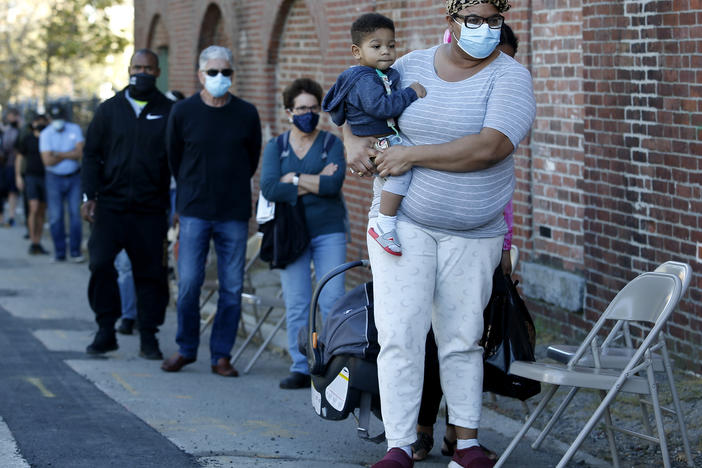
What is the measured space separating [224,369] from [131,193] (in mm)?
1418

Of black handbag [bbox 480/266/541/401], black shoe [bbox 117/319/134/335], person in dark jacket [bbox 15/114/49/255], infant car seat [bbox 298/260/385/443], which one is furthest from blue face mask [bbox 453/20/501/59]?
person in dark jacket [bbox 15/114/49/255]

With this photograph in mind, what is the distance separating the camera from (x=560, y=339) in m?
8.47

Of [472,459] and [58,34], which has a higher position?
[58,34]

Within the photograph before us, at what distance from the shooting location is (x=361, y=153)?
530 centimetres

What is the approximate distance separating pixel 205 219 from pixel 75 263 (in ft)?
26.3

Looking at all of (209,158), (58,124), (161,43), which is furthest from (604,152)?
(161,43)

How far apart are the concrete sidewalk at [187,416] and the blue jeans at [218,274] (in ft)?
0.78

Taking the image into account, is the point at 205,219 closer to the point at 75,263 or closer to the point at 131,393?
the point at 131,393

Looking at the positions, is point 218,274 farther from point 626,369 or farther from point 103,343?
point 626,369

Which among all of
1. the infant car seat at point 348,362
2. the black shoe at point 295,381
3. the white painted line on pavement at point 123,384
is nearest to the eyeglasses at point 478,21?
the infant car seat at point 348,362

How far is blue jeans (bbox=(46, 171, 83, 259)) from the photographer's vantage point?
629 inches

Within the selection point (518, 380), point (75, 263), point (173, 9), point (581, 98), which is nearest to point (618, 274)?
point (581, 98)

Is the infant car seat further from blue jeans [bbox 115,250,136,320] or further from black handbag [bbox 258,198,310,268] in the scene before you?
blue jeans [bbox 115,250,136,320]

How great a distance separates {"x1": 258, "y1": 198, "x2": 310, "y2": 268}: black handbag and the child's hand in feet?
9.09
